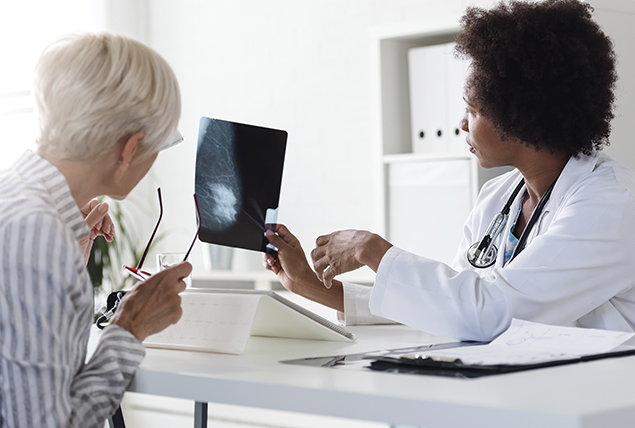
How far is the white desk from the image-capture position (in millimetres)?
735

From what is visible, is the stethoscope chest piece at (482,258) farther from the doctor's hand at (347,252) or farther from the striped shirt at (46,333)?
the striped shirt at (46,333)

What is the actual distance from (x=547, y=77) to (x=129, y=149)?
87 centimetres

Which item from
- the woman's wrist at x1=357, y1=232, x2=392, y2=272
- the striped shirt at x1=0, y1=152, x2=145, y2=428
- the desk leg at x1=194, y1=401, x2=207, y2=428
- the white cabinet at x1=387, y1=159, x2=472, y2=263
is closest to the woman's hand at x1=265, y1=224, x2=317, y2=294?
the woman's wrist at x1=357, y1=232, x2=392, y2=272

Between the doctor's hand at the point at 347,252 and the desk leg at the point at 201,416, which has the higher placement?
the doctor's hand at the point at 347,252

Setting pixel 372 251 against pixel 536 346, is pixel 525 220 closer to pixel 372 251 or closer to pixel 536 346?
pixel 372 251

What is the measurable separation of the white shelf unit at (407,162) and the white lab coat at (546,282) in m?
1.17

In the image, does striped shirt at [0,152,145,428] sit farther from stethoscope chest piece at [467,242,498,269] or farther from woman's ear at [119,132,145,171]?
stethoscope chest piece at [467,242,498,269]

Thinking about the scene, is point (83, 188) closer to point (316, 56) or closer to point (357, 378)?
point (357, 378)

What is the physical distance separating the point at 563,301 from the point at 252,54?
108 inches

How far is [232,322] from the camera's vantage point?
1189 millimetres

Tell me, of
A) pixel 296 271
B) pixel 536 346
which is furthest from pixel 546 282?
pixel 296 271

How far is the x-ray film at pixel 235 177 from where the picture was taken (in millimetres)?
1410

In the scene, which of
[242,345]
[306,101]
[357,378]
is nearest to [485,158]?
[242,345]

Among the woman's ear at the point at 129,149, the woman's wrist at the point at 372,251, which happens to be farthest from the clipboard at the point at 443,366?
the woman's ear at the point at 129,149
